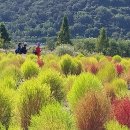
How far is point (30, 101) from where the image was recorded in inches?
381

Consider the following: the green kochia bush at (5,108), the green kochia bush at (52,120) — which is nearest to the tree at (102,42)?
the green kochia bush at (5,108)

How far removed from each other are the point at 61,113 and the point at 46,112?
250mm

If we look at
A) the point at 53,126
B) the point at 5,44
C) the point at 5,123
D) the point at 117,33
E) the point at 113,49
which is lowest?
the point at 117,33

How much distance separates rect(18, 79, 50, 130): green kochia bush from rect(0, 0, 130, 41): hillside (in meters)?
163

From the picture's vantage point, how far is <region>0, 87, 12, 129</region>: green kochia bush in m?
9.52

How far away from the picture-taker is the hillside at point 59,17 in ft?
582

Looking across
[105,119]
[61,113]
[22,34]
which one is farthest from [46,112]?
[22,34]

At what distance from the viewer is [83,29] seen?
586 ft

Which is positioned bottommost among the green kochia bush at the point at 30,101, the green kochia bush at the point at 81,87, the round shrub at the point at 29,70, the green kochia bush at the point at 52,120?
the round shrub at the point at 29,70

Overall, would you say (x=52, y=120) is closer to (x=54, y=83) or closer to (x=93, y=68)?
(x=54, y=83)

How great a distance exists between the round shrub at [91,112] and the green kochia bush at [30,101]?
1.08m

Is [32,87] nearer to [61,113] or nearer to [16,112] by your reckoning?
[16,112]

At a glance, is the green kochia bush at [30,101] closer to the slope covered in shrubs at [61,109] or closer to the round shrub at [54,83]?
the slope covered in shrubs at [61,109]

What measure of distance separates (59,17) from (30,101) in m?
173
